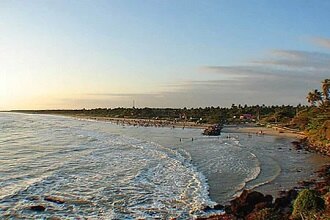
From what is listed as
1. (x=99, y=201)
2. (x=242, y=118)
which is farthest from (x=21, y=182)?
(x=242, y=118)

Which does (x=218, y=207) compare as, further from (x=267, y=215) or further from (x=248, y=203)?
(x=267, y=215)

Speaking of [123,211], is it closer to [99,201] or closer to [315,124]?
[99,201]

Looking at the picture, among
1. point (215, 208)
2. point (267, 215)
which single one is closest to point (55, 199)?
point (215, 208)

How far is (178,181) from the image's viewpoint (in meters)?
27.3

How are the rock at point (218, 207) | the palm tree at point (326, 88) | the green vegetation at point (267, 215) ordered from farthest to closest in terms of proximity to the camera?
the palm tree at point (326, 88), the rock at point (218, 207), the green vegetation at point (267, 215)

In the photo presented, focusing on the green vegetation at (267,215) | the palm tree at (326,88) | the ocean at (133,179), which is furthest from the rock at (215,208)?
the palm tree at (326,88)

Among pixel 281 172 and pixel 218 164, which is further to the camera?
pixel 218 164

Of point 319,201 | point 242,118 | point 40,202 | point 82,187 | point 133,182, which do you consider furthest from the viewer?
point 242,118

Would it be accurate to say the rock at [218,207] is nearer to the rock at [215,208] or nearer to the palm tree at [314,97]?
the rock at [215,208]

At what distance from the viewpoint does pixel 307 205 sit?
45.1 feet

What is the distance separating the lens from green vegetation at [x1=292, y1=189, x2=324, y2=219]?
1340 centimetres

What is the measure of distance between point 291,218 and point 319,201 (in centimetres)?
116

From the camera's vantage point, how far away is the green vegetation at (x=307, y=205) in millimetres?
13402

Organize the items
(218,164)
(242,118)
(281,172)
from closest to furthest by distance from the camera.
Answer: (281,172) → (218,164) → (242,118)
